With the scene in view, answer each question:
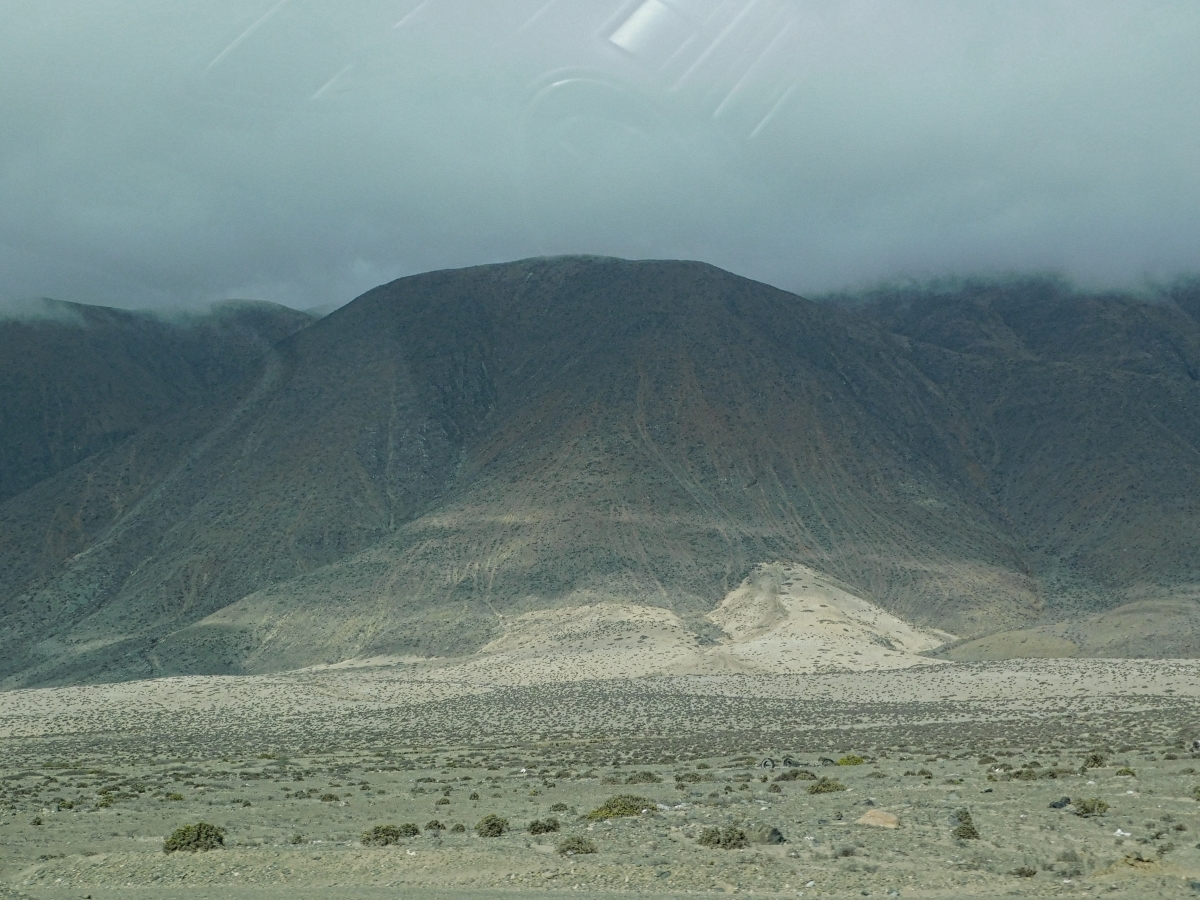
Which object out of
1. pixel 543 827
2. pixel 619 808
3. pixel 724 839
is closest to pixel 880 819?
pixel 724 839

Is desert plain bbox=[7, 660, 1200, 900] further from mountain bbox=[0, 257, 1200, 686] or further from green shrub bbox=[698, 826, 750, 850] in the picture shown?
mountain bbox=[0, 257, 1200, 686]

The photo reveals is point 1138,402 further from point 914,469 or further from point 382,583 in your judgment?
point 382,583

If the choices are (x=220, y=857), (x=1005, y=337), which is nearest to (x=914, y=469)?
(x=1005, y=337)

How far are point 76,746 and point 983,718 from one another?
36822mm

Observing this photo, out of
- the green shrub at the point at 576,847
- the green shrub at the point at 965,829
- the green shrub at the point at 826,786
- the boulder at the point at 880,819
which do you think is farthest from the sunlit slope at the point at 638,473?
the green shrub at the point at 576,847

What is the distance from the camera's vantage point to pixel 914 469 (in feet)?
400

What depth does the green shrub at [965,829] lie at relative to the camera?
71.6 feet

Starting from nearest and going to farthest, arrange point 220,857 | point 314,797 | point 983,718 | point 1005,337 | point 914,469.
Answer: point 220,857 → point 314,797 → point 983,718 → point 914,469 → point 1005,337

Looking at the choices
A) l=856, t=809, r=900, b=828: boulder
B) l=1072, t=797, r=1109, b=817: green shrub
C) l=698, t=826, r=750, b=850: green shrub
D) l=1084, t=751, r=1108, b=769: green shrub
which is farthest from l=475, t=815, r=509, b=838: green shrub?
l=1084, t=751, r=1108, b=769: green shrub

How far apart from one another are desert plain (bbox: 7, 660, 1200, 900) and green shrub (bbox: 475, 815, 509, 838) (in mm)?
159

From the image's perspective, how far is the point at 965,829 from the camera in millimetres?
22094

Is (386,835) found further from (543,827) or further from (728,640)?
(728,640)

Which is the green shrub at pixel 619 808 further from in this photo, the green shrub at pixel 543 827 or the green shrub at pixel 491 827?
the green shrub at pixel 491 827

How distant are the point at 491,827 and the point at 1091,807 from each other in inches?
445
